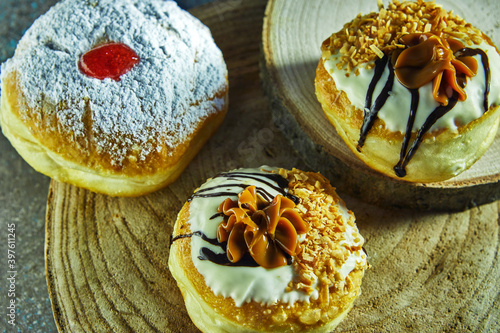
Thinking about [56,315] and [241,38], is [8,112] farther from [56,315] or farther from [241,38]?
[241,38]

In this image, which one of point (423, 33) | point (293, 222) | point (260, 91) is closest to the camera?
point (293, 222)

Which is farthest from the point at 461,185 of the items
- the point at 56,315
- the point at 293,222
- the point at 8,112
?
the point at 8,112

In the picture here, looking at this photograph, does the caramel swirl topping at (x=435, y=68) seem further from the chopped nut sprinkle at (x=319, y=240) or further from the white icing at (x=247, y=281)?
the white icing at (x=247, y=281)

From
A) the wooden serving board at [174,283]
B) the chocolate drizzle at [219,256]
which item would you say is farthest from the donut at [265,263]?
the wooden serving board at [174,283]

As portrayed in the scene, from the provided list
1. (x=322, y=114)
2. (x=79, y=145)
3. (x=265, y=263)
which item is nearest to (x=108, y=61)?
(x=79, y=145)

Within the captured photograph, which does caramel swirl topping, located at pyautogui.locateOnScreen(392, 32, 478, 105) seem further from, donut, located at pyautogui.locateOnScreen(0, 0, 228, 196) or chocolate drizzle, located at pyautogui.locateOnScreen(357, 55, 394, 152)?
donut, located at pyautogui.locateOnScreen(0, 0, 228, 196)

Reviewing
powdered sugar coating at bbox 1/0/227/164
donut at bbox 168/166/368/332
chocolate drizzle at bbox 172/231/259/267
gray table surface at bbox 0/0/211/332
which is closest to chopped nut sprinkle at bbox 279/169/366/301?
donut at bbox 168/166/368/332
